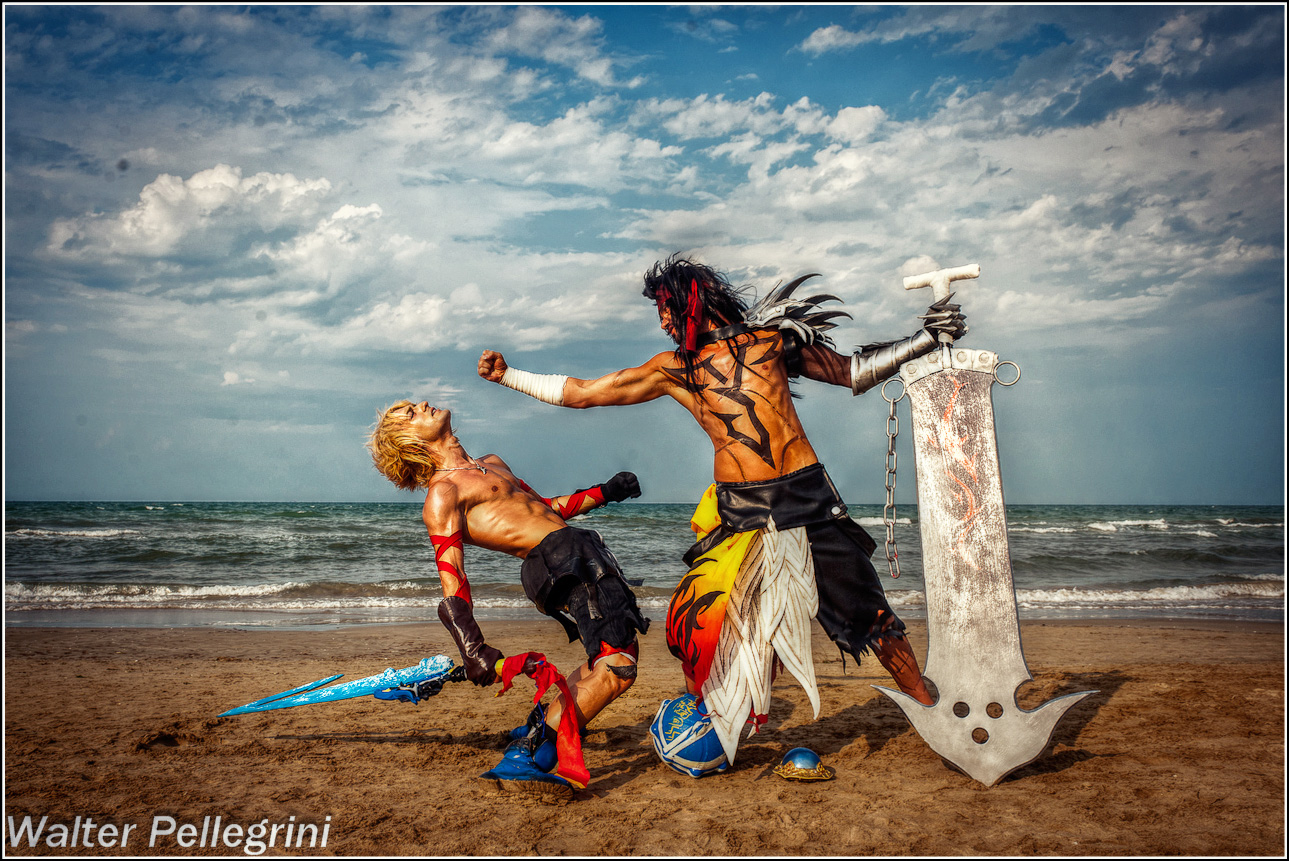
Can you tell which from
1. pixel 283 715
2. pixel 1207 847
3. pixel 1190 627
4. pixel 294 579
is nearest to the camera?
pixel 1207 847

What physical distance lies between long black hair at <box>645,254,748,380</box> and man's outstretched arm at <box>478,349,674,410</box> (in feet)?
0.46

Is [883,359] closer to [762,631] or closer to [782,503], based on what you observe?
[782,503]

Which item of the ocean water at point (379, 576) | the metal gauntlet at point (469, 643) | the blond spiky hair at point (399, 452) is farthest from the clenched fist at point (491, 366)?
the ocean water at point (379, 576)

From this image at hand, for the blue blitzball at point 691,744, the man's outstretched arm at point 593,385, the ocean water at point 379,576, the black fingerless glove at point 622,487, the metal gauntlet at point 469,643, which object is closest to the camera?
the metal gauntlet at point 469,643

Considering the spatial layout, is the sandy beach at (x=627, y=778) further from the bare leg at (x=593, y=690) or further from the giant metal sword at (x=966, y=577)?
the bare leg at (x=593, y=690)

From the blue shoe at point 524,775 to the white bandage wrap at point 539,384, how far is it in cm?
169

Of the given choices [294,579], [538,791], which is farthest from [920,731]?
[294,579]

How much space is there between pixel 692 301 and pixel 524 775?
2.39 metres

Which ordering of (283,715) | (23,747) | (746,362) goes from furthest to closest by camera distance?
(283,715)
(23,747)
(746,362)

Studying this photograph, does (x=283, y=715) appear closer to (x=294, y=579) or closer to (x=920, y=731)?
(x=920, y=731)

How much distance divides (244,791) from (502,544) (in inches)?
64.9

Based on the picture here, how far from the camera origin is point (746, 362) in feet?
11.6

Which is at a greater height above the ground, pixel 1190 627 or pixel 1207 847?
pixel 1207 847

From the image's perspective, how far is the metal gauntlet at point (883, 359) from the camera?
3.53 m
